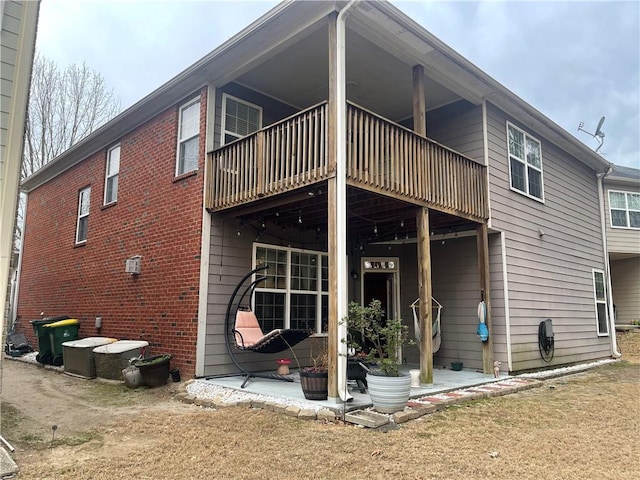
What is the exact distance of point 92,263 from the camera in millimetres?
10250

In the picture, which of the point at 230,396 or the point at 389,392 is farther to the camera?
the point at 230,396

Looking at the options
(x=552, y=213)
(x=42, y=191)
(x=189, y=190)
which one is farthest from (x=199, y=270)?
Answer: (x=42, y=191)

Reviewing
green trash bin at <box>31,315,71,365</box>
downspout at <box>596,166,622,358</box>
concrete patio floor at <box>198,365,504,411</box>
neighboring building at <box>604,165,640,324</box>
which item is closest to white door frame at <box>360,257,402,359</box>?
concrete patio floor at <box>198,365,504,411</box>

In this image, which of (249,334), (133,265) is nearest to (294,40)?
(249,334)

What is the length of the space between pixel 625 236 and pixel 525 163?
8319 mm

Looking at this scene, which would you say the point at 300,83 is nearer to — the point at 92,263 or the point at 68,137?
the point at 92,263

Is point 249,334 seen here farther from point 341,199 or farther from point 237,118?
point 237,118

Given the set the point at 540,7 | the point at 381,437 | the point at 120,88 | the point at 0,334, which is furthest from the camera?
the point at 120,88

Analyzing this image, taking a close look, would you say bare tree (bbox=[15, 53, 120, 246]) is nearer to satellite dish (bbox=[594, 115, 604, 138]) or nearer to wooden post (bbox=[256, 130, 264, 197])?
wooden post (bbox=[256, 130, 264, 197])

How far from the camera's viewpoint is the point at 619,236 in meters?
15.7

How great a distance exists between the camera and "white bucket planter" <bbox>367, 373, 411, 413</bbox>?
5129mm

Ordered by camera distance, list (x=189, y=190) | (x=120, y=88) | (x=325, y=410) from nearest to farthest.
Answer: (x=325, y=410)
(x=189, y=190)
(x=120, y=88)

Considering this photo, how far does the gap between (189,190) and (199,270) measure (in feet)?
4.80

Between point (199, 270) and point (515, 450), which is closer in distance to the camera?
point (515, 450)
